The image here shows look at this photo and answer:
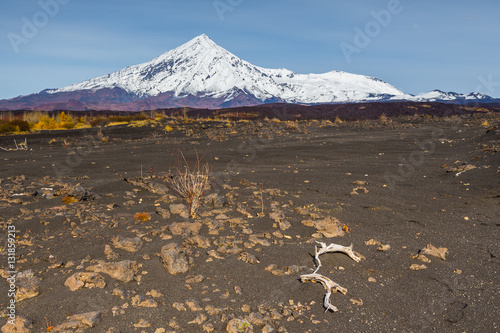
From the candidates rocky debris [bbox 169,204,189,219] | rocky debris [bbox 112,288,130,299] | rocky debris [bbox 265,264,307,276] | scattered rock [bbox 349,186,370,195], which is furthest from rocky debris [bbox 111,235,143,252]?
scattered rock [bbox 349,186,370,195]

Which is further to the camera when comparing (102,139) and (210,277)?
(102,139)

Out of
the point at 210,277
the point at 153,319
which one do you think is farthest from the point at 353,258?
the point at 153,319

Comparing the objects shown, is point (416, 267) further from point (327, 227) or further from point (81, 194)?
point (81, 194)

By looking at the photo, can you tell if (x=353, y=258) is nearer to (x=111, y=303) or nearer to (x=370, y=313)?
(x=370, y=313)

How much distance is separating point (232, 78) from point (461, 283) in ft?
630

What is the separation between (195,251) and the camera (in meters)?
3.32

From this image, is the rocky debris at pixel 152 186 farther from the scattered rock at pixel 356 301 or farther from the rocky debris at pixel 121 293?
the scattered rock at pixel 356 301

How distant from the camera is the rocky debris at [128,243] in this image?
11.0 ft

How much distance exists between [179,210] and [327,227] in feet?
6.64

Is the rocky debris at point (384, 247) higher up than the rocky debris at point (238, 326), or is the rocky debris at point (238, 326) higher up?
the rocky debris at point (384, 247)

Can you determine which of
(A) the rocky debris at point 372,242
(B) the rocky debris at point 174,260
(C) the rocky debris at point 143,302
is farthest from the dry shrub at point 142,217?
(A) the rocky debris at point 372,242

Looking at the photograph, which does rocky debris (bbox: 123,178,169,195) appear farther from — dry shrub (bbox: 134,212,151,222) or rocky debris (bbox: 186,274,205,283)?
rocky debris (bbox: 186,274,205,283)

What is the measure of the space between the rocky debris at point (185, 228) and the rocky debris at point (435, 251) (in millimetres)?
2484

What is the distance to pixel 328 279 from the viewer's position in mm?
2730
